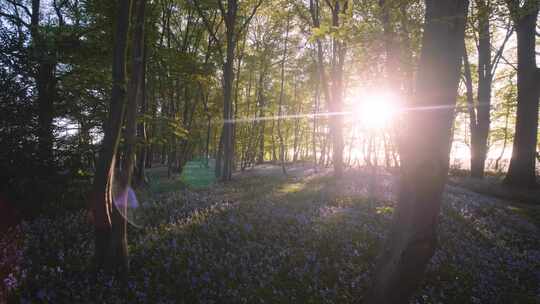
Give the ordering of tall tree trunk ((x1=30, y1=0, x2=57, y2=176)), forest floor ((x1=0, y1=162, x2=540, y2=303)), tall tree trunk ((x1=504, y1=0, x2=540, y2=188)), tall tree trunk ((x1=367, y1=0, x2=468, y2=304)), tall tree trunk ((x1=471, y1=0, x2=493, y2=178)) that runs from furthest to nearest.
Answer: tall tree trunk ((x1=471, y1=0, x2=493, y2=178)), tall tree trunk ((x1=504, y1=0, x2=540, y2=188)), tall tree trunk ((x1=30, y1=0, x2=57, y2=176)), forest floor ((x1=0, y1=162, x2=540, y2=303)), tall tree trunk ((x1=367, y1=0, x2=468, y2=304))

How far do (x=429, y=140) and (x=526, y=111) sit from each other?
16674mm

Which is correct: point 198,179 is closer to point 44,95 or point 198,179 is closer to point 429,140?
point 44,95

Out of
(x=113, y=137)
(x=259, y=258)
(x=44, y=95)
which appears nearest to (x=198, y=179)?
(x=44, y=95)

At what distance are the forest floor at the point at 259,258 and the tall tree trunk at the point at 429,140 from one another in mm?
1236

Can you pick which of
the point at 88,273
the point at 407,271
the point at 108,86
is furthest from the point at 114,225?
the point at 108,86

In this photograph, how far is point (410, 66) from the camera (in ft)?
31.2

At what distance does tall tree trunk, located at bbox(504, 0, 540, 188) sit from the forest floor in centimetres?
719

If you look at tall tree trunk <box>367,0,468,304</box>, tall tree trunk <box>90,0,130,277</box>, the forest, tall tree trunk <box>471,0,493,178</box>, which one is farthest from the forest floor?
tall tree trunk <box>471,0,493,178</box>

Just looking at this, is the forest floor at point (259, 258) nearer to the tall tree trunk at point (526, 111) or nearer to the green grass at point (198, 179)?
the green grass at point (198, 179)

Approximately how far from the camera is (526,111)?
13742 millimetres

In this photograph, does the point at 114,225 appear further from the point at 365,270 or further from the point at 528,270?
the point at 528,270

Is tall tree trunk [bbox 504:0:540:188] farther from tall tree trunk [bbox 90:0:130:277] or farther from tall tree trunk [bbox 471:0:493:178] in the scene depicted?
tall tree trunk [bbox 90:0:130:277]

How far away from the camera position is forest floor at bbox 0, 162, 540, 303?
4.13 metres

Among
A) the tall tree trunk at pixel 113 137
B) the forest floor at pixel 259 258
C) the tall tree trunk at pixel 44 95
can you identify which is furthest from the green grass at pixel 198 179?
the tall tree trunk at pixel 113 137
